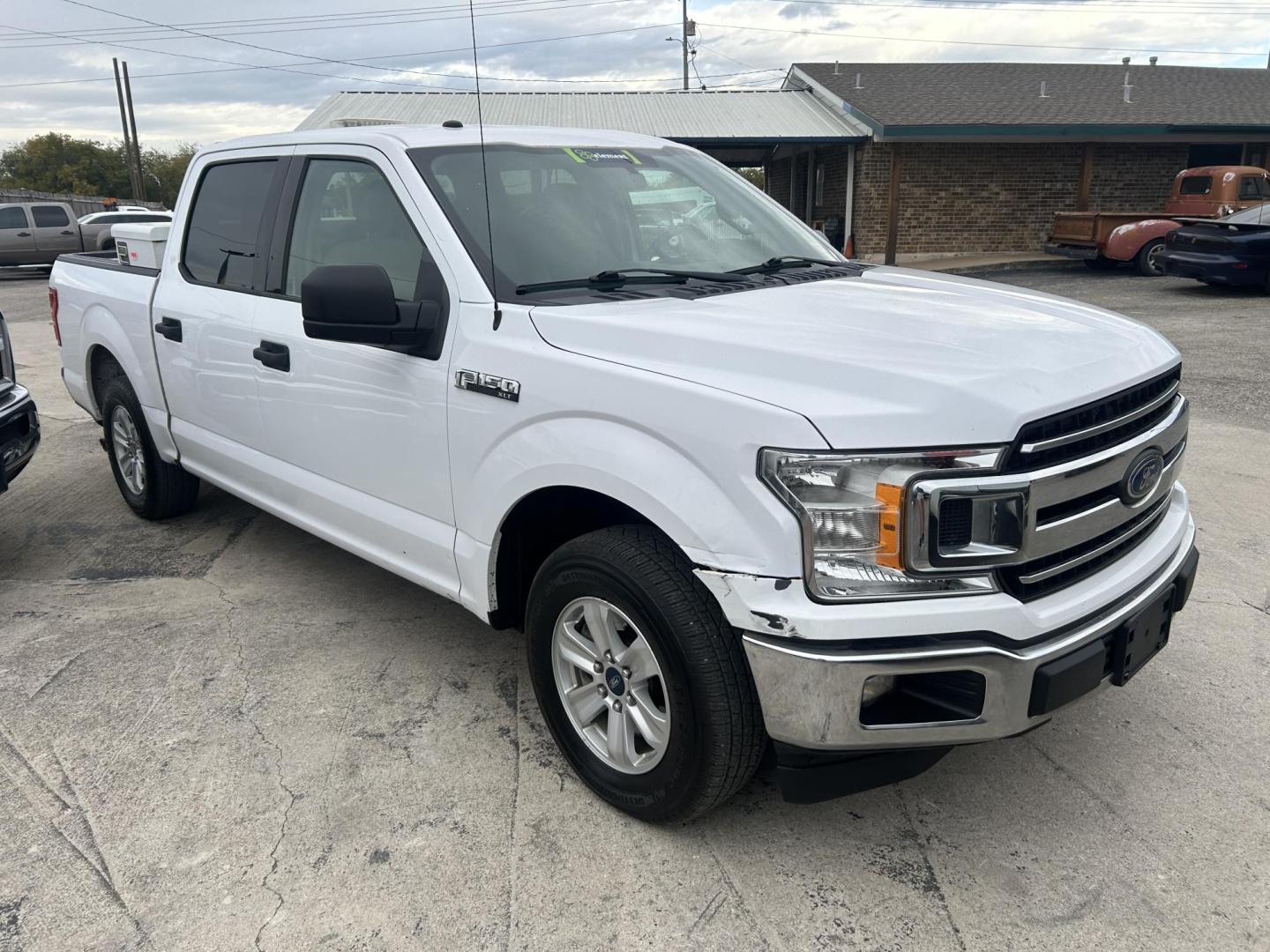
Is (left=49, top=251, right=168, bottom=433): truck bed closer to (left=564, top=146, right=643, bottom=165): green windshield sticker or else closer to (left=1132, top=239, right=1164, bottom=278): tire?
(left=564, top=146, right=643, bottom=165): green windshield sticker

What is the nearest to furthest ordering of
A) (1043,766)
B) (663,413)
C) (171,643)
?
1. (663,413)
2. (1043,766)
3. (171,643)

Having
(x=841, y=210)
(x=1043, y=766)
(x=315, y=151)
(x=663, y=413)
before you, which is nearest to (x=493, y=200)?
(x=315, y=151)

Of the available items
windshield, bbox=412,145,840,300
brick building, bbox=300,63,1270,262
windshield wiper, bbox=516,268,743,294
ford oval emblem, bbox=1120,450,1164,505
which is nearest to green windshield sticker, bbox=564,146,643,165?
windshield, bbox=412,145,840,300

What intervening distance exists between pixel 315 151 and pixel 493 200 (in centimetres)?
97

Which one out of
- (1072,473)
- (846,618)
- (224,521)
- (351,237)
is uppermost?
(351,237)

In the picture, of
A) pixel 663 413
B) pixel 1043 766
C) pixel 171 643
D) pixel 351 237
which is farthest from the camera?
pixel 171 643

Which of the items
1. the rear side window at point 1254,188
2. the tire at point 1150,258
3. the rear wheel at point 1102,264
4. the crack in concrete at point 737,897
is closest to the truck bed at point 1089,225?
the rear wheel at point 1102,264

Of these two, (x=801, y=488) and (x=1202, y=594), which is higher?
(x=801, y=488)

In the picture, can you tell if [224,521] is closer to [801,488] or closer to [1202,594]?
[801,488]

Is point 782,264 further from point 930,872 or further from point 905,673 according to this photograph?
point 930,872

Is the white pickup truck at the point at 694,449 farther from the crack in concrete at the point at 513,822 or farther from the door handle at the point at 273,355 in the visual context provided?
the crack in concrete at the point at 513,822

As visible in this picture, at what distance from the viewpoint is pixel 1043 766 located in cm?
306

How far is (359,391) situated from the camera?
3389mm

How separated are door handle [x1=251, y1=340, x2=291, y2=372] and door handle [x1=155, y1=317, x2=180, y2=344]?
84cm
